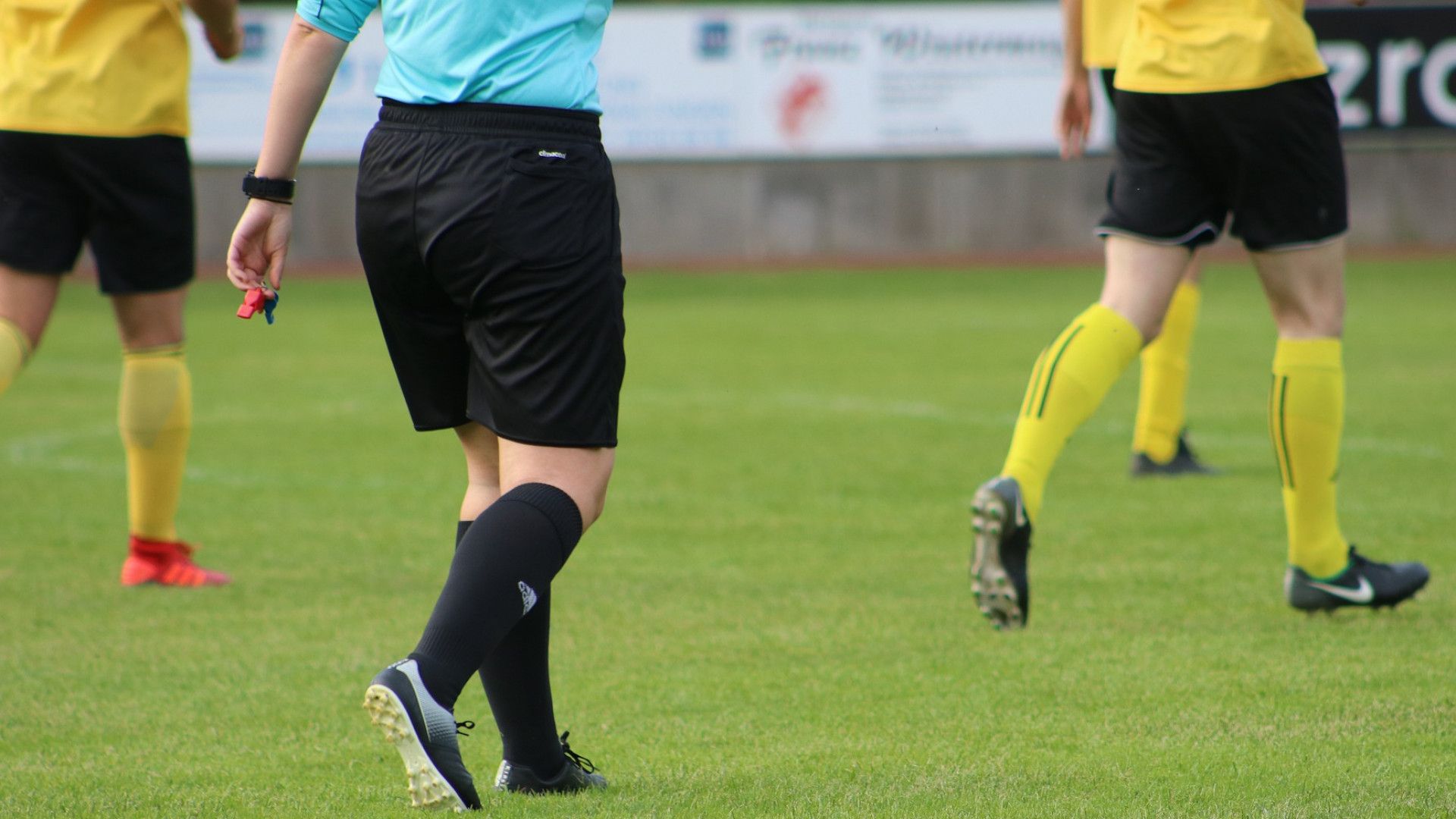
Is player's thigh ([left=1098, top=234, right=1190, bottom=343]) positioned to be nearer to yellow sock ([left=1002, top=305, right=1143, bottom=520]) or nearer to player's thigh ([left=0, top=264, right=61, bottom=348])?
yellow sock ([left=1002, top=305, right=1143, bottom=520])

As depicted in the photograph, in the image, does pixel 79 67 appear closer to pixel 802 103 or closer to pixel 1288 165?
pixel 1288 165

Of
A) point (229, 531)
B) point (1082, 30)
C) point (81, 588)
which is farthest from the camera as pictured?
point (229, 531)

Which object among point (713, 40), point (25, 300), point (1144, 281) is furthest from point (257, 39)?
point (1144, 281)

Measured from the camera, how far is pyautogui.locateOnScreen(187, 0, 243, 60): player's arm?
4344 millimetres

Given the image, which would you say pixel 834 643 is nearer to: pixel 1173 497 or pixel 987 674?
pixel 987 674

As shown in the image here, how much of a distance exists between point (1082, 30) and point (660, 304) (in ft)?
35.5

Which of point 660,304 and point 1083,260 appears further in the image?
point 1083,260

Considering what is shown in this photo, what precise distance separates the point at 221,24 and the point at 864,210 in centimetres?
1628

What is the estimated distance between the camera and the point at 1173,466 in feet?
20.8

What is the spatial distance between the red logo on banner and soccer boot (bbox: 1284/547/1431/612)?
1600 cm

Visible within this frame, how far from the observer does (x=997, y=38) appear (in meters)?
19.5

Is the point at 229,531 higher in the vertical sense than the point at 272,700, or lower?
lower

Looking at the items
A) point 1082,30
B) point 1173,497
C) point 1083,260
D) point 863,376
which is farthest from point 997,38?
point 1082,30

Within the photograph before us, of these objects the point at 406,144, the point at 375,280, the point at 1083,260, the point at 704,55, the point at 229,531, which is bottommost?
the point at 1083,260
